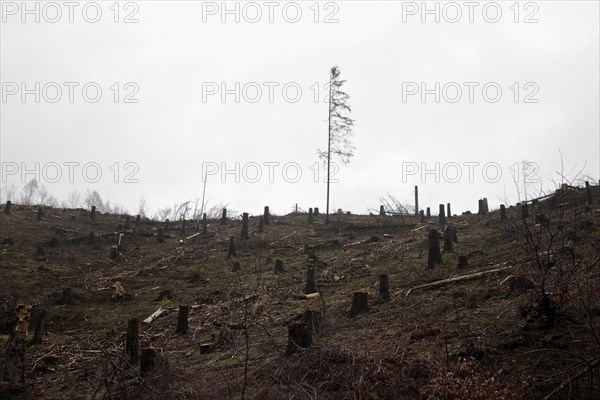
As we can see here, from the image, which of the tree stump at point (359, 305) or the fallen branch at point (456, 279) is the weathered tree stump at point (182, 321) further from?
the fallen branch at point (456, 279)

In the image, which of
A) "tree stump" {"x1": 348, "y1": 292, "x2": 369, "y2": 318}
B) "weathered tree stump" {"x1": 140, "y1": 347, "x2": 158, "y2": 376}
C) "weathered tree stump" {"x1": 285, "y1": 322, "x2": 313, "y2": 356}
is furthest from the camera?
"tree stump" {"x1": 348, "y1": 292, "x2": 369, "y2": 318}

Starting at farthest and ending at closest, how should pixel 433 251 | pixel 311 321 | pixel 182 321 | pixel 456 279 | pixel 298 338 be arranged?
pixel 433 251, pixel 182 321, pixel 456 279, pixel 311 321, pixel 298 338

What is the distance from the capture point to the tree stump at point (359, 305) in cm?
999

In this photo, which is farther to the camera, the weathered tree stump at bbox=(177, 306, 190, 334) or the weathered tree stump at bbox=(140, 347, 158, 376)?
the weathered tree stump at bbox=(177, 306, 190, 334)

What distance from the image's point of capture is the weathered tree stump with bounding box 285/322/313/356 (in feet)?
22.9

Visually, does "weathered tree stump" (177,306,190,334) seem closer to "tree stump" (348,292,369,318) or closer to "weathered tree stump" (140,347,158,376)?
"weathered tree stump" (140,347,158,376)

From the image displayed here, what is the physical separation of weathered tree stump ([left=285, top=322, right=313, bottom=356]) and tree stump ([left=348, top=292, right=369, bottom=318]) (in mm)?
3083

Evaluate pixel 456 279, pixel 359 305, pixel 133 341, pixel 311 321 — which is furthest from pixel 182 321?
pixel 456 279

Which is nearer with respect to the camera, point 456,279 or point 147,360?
point 147,360

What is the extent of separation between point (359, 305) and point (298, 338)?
3.35 meters

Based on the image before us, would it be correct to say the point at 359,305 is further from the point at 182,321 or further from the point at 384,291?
the point at 182,321

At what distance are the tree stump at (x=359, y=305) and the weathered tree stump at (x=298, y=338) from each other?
10.1 feet

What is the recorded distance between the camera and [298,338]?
7012mm

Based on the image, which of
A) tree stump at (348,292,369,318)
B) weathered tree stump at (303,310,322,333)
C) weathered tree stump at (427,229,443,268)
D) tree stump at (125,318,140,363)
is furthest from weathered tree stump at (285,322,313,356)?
weathered tree stump at (427,229,443,268)
